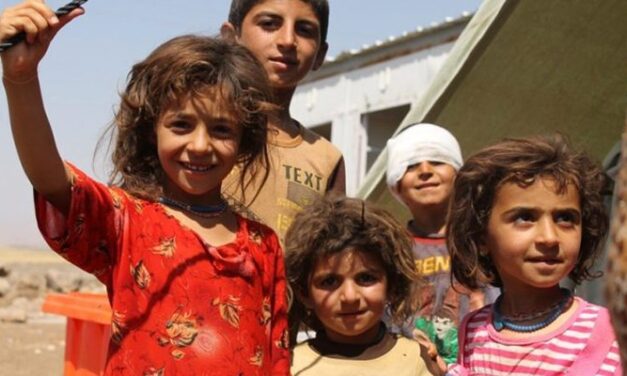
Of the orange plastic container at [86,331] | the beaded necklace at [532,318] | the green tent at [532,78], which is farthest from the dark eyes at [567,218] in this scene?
the green tent at [532,78]

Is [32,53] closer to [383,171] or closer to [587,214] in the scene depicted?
[587,214]

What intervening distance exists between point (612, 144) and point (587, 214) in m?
2.40

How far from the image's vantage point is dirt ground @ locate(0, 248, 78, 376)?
7.56 meters

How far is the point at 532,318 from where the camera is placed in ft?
6.31

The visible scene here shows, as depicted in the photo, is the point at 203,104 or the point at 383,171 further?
the point at 383,171

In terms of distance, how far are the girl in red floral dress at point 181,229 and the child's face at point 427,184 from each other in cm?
101

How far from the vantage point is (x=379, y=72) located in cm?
1220

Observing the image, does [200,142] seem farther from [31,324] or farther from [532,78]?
[31,324]

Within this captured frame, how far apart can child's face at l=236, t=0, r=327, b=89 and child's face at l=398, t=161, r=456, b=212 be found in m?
0.55

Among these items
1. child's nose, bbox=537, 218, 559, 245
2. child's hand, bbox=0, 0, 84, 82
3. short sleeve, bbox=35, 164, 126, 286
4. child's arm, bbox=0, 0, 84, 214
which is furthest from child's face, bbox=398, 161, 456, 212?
child's hand, bbox=0, 0, 84, 82

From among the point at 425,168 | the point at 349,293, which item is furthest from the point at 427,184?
the point at 349,293

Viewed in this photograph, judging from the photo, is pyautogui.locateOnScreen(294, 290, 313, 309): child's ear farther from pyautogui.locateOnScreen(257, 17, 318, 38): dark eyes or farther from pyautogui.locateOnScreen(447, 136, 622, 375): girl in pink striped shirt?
pyautogui.locateOnScreen(257, 17, 318, 38): dark eyes

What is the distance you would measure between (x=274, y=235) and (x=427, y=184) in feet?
3.41

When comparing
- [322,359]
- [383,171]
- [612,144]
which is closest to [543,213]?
[322,359]
